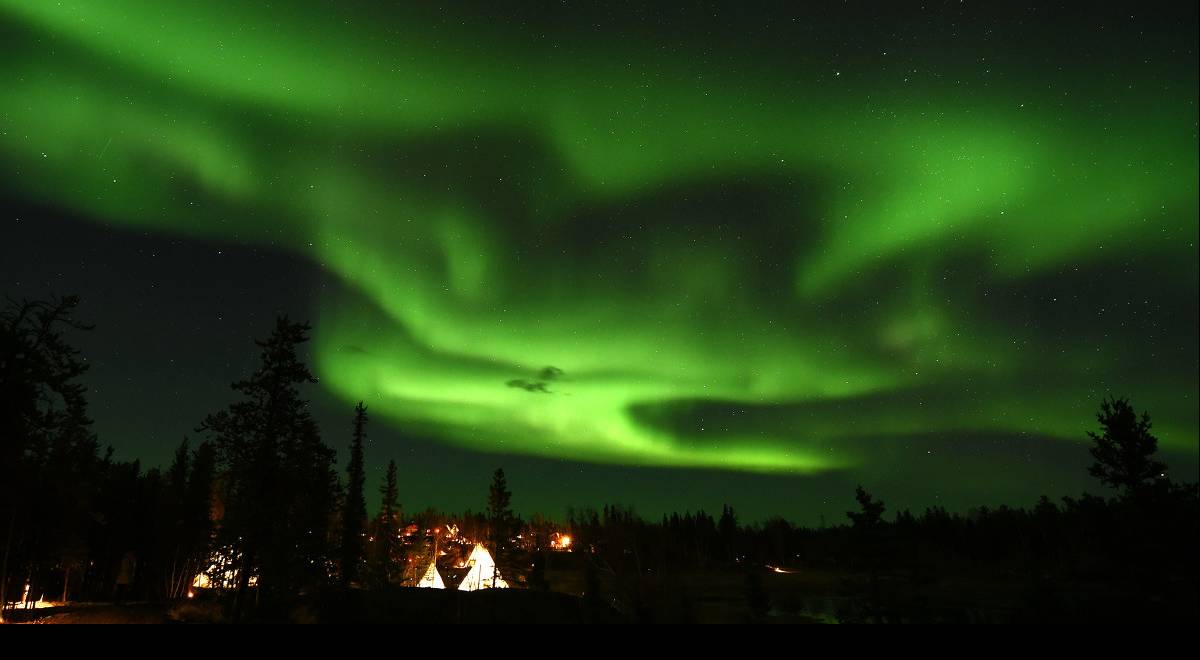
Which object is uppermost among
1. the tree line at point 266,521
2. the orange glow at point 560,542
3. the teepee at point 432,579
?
the tree line at point 266,521

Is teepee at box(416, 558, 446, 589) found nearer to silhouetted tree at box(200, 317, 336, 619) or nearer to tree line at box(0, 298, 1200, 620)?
tree line at box(0, 298, 1200, 620)

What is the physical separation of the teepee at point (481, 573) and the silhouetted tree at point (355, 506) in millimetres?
10361

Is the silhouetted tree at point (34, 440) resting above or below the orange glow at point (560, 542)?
above

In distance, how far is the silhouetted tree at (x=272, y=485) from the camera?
23.2m

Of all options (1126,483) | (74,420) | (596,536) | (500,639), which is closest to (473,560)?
(74,420)

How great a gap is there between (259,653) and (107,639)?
0.76 m

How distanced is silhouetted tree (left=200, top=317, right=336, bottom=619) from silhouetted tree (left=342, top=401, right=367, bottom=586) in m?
17.2

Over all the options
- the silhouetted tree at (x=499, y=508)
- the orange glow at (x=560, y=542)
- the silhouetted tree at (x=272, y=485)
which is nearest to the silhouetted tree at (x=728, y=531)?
the orange glow at (x=560, y=542)

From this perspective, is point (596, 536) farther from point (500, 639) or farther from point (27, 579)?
point (500, 639)

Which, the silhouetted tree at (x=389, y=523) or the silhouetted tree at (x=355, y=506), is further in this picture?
the silhouetted tree at (x=389, y=523)

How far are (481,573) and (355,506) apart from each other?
42.9ft

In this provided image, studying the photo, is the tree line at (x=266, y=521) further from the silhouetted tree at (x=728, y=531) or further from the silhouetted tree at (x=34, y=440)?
the silhouetted tree at (x=728, y=531)

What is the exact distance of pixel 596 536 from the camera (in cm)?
13525

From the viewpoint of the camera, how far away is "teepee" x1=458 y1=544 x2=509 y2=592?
2056 inches
